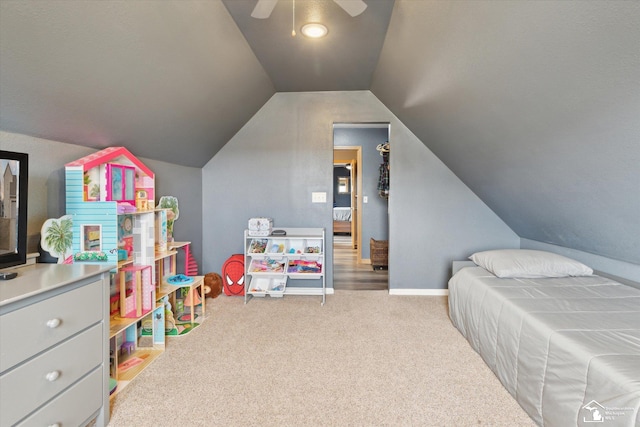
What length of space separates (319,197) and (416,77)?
5.67 ft

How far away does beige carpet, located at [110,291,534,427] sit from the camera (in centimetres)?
161

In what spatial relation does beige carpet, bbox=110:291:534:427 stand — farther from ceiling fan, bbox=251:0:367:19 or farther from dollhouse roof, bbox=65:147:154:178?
ceiling fan, bbox=251:0:367:19

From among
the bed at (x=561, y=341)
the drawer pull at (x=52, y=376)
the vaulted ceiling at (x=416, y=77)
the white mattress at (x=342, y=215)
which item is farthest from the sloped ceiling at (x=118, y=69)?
the white mattress at (x=342, y=215)

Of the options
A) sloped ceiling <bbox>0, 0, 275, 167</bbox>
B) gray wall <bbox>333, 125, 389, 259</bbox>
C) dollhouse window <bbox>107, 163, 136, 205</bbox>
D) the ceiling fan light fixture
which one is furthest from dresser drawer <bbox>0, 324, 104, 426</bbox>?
gray wall <bbox>333, 125, 389, 259</bbox>

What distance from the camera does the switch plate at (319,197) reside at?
367 cm

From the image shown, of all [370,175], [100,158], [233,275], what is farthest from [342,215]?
[100,158]

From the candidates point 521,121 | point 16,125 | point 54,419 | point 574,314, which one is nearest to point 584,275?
point 574,314

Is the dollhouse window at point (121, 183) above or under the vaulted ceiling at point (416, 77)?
under

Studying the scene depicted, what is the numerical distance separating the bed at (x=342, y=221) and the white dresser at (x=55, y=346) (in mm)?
7694

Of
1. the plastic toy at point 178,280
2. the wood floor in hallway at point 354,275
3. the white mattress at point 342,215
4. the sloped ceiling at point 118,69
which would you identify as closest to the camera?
the sloped ceiling at point 118,69

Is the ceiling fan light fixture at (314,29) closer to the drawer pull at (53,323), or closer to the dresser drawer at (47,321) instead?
the dresser drawer at (47,321)

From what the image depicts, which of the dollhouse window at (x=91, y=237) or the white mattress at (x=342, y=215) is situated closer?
the dollhouse window at (x=91, y=237)

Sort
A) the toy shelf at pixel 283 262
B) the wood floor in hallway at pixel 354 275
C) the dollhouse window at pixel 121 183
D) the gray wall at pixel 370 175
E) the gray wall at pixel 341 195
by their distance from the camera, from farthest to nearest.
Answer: the gray wall at pixel 341 195
the gray wall at pixel 370 175
the wood floor in hallway at pixel 354 275
the toy shelf at pixel 283 262
the dollhouse window at pixel 121 183

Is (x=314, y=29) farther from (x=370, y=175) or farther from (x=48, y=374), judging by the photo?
(x=370, y=175)
